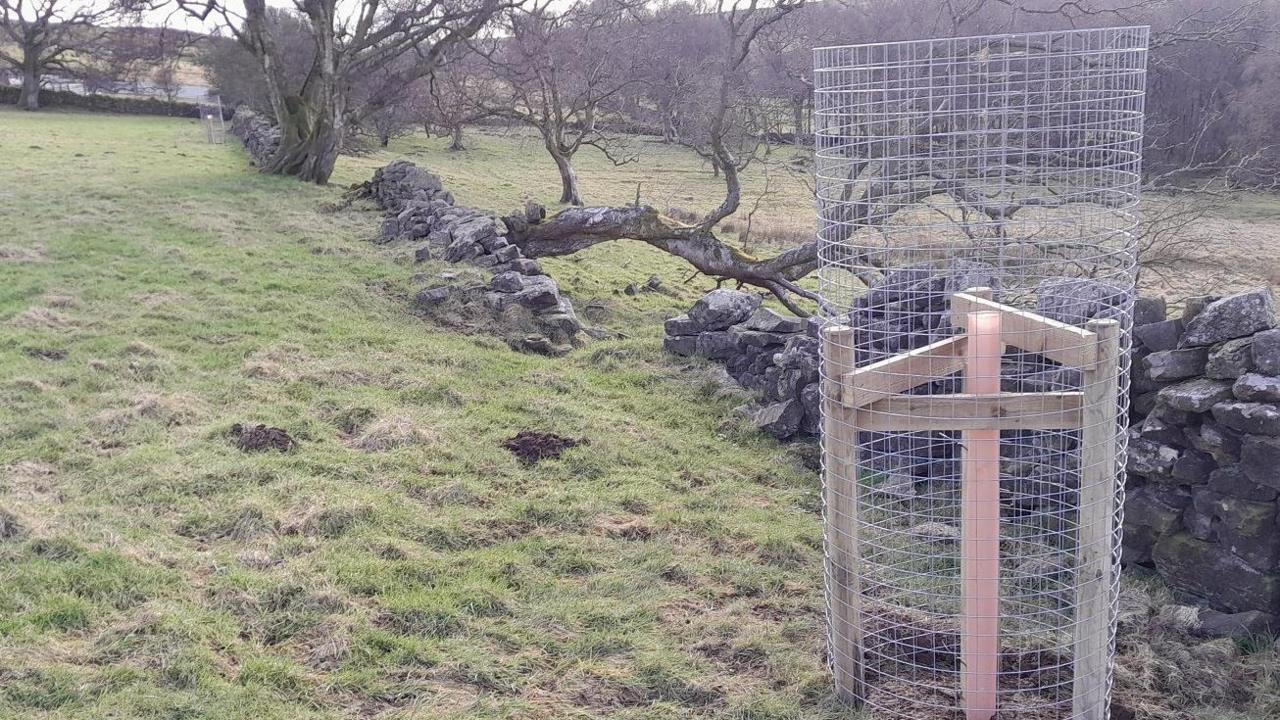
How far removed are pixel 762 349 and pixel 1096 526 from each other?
5.91 metres

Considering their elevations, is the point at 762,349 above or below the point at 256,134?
below

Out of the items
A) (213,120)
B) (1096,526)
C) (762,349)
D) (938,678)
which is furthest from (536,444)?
(213,120)

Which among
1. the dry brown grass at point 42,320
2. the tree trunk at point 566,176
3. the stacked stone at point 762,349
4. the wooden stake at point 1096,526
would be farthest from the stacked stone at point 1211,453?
the tree trunk at point 566,176

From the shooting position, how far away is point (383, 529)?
263 inches

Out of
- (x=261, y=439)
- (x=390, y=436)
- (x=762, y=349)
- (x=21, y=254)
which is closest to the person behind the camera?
(x=261, y=439)

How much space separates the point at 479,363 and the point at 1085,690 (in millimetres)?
7176

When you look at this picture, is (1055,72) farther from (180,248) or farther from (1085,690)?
(180,248)

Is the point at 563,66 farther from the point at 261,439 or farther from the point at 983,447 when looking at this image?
the point at 983,447

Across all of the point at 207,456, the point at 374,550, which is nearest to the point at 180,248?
the point at 207,456

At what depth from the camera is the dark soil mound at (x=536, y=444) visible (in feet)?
27.1

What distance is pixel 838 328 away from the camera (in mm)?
4508

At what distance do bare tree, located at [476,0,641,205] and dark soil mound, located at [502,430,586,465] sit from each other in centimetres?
1500

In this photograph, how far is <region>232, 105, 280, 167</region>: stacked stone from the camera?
26938mm

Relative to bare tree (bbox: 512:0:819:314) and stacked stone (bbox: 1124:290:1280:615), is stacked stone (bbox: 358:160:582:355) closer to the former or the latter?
bare tree (bbox: 512:0:819:314)
